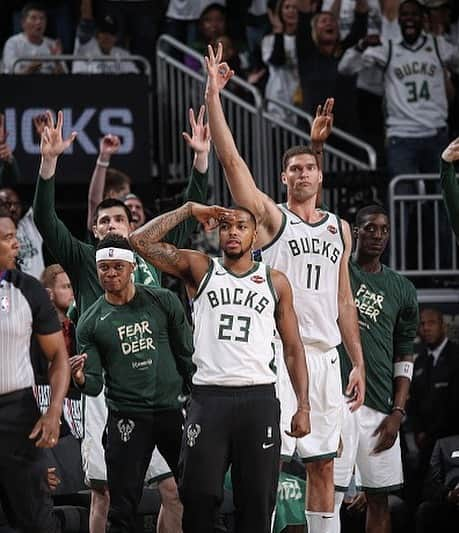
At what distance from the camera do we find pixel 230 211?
8328 mm

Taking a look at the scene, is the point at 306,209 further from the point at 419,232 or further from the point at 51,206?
the point at 419,232

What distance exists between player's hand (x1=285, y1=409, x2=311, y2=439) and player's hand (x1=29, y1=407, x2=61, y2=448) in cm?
148

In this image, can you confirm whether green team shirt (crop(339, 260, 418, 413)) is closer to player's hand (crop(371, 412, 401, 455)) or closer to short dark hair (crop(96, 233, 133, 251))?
player's hand (crop(371, 412, 401, 455))

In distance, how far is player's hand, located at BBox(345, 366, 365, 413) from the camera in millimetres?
9234

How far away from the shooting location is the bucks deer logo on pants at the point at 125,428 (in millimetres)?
8773

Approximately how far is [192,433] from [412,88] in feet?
22.9

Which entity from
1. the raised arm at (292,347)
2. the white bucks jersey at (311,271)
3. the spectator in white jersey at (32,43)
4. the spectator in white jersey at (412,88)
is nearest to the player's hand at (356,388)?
the white bucks jersey at (311,271)

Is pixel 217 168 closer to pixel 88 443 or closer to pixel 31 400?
pixel 88 443

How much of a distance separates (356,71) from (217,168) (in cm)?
179

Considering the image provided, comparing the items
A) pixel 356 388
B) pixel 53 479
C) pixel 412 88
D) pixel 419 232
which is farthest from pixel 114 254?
pixel 412 88

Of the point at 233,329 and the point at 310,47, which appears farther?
the point at 310,47

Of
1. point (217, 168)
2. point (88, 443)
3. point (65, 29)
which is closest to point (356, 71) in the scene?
point (217, 168)

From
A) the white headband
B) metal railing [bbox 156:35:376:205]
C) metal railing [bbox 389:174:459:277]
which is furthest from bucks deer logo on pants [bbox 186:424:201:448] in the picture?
metal railing [bbox 156:35:376:205]

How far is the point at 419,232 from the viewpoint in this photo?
13.4 metres
